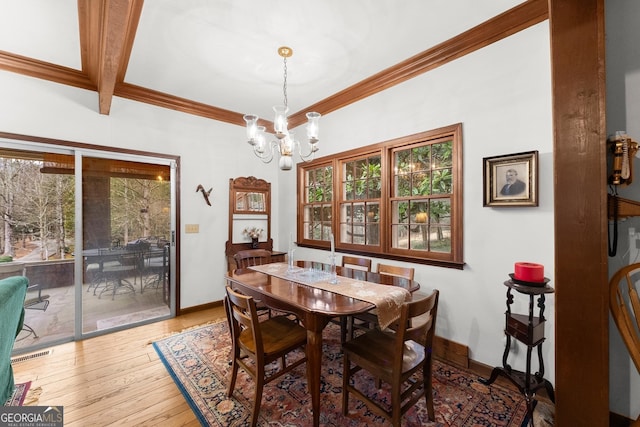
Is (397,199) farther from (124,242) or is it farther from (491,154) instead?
(124,242)

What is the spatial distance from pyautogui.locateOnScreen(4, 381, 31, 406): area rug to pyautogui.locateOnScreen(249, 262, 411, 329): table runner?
1.90m

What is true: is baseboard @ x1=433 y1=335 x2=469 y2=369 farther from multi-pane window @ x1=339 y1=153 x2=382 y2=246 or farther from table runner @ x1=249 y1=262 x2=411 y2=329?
multi-pane window @ x1=339 y1=153 x2=382 y2=246

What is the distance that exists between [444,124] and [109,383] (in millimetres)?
3708

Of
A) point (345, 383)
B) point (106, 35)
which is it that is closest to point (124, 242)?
point (106, 35)

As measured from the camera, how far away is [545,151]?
198cm

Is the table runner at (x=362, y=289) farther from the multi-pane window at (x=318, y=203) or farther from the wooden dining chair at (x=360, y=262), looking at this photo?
the multi-pane window at (x=318, y=203)

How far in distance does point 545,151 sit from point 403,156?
1.28 m

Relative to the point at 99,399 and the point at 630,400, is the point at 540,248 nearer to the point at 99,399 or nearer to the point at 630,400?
the point at 630,400

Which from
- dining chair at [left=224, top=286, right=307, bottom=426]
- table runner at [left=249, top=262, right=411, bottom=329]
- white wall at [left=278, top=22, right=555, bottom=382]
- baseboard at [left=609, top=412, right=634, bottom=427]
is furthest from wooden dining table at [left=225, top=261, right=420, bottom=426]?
baseboard at [left=609, top=412, right=634, bottom=427]

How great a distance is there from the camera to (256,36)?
2334 millimetres

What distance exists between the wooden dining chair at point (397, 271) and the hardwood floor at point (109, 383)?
74.2 inches

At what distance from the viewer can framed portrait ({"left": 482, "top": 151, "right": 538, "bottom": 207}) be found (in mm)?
2012

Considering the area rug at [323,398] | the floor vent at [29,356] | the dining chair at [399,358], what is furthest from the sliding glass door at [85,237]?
the dining chair at [399,358]

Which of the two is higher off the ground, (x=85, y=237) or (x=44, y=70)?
(x=44, y=70)
